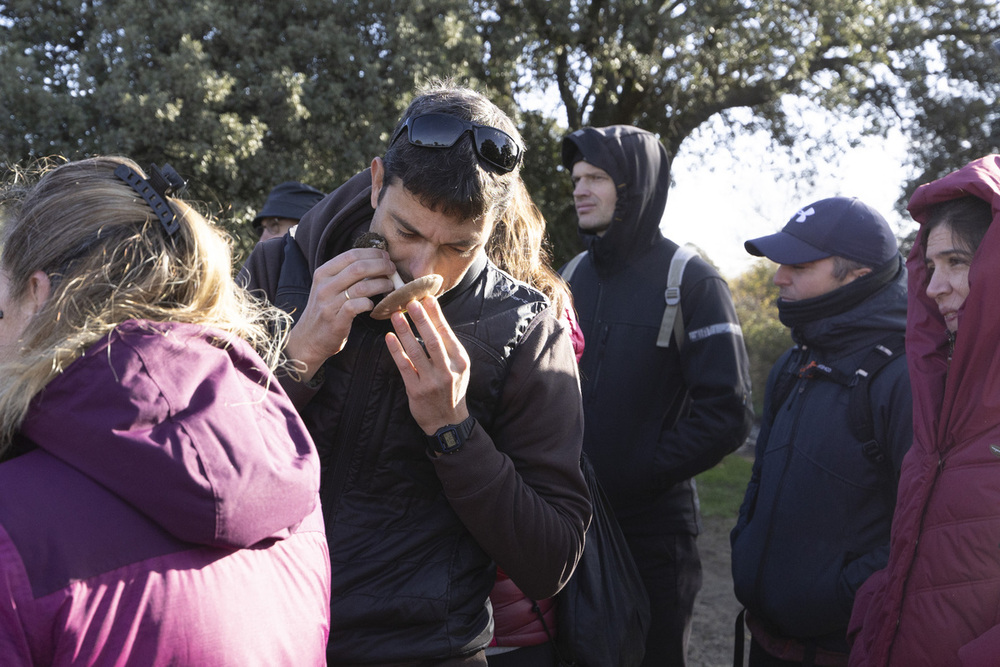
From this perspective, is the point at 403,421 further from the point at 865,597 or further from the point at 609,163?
the point at 609,163

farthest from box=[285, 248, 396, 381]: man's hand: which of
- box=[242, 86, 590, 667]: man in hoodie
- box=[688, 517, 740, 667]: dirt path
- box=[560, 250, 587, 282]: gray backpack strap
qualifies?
box=[688, 517, 740, 667]: dirt path

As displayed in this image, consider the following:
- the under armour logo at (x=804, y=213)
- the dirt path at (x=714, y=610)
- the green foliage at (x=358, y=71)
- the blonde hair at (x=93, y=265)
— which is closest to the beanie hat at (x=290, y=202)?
the green foliage at (x=358, y=71)

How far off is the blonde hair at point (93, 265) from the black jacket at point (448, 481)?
21.1 inches

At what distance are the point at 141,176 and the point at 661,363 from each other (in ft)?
7.95

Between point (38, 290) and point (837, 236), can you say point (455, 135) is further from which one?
point (837, 236)

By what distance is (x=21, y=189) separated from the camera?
54.9 inches

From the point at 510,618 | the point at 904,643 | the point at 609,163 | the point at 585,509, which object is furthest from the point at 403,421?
the point at 609,163

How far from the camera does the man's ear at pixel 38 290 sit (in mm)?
1228

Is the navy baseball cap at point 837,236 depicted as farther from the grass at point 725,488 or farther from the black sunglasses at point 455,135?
the grass at point 725,488

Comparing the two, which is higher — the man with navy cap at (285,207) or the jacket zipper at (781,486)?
the man with navy cap at (285,207)

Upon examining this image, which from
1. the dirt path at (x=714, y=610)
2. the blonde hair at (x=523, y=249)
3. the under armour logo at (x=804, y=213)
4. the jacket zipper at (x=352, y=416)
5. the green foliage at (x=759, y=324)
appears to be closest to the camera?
the jacket zipper at (x=352, y=416)

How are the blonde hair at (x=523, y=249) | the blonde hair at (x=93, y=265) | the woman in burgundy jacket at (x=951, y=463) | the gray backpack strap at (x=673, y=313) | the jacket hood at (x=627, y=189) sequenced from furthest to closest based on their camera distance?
1. the jacket hood at (x=627, y=189)
2. the gray backpack strap at (x=673, y=313)
3. the blonde hair at (x=523, y=249)
4. the woman in burgundy jacket at (x=951, y=463)
5. the blonde hair at (x=93, y=265)

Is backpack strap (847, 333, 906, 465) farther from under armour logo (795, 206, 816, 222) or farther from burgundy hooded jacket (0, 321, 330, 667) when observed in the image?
burgundy hooded jacket (0, 321, 330, 667)

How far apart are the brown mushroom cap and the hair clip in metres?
0.54
